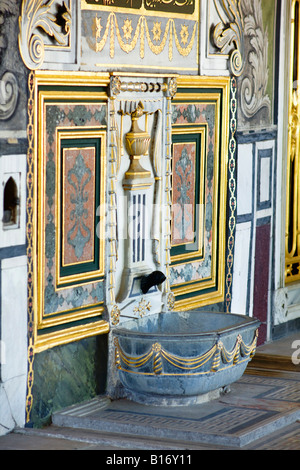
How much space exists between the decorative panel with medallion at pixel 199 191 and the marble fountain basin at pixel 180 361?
81cm

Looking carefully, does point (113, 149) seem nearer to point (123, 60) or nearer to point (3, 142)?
point (123, 60)

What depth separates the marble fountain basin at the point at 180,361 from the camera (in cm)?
641

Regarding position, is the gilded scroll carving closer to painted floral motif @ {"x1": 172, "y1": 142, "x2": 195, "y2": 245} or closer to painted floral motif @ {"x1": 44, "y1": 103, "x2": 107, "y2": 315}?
painted floral motif @ {"x1": 172, "y1": 142, "x2": 195, "y2": 245}

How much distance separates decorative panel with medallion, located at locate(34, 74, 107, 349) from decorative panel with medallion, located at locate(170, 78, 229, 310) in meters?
0.85

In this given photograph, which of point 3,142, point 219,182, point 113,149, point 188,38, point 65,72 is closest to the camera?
point 3,142

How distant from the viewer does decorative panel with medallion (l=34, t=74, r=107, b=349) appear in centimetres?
614

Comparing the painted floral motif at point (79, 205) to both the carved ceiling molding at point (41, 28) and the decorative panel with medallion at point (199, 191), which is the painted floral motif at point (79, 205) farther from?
the decorative panel with medallion at point (199, 191)

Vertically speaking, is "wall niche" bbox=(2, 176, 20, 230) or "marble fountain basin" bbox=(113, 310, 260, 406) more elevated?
"wall niche" bbox=(2, 176, 20, 230)

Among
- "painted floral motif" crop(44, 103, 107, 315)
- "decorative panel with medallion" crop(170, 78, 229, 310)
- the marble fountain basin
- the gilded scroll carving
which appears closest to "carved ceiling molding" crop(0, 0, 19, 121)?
"painted floral motif" crop(44, 103, 107, 315)

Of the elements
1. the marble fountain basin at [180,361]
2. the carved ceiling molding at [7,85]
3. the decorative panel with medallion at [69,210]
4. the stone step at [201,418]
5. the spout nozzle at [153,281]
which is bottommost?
the stone step at [201,418]

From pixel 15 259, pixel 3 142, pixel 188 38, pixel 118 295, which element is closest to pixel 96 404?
pixel 118 295

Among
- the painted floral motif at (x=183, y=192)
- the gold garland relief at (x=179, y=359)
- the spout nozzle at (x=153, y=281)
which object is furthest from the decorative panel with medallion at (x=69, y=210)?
the painted floral motif at (x=183, y=192)

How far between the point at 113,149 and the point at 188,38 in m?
1.13

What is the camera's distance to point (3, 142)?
5801mm
